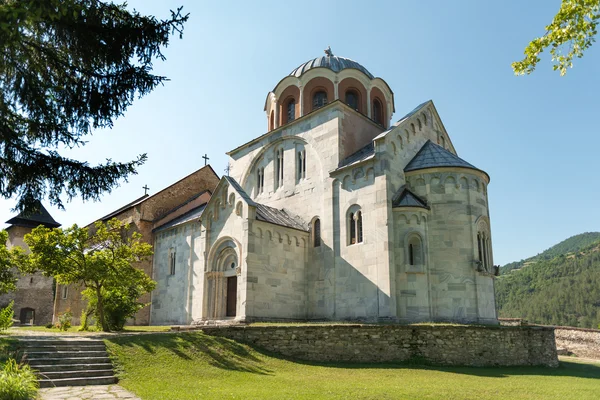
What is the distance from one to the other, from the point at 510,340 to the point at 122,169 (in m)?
14.5

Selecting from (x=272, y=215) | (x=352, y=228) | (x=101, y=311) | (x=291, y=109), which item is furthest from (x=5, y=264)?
(x=291, y=109)

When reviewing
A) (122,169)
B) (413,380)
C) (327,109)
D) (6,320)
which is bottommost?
(413,380)

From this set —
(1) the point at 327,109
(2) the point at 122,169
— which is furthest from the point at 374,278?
(2) the point at 122,169

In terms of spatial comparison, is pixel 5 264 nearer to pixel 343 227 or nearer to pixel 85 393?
pixel 85 393

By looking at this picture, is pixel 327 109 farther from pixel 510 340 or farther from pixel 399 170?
pixel 510 340

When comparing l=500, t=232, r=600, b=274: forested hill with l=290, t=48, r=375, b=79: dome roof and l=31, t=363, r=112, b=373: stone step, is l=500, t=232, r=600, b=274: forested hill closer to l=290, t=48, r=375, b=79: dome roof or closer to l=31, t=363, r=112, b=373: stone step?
l=290, t=48, r=375, b=79: dome roof

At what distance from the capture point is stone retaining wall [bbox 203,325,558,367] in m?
14.8

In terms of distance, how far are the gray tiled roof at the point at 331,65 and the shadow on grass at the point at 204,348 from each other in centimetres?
1578

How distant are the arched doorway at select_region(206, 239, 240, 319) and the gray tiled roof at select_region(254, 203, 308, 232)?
1.96m

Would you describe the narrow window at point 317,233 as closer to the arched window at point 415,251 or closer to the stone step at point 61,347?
the arched window at point 415,251

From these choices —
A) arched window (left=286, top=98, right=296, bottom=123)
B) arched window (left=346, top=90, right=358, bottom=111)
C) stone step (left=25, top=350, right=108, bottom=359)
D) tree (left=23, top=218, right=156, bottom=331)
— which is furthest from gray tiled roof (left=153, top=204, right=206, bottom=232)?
stone step (left=25, top=350, right=108, bottom=359)

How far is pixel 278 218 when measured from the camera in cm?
2080

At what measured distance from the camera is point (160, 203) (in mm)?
28969

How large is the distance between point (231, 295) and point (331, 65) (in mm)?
13376
